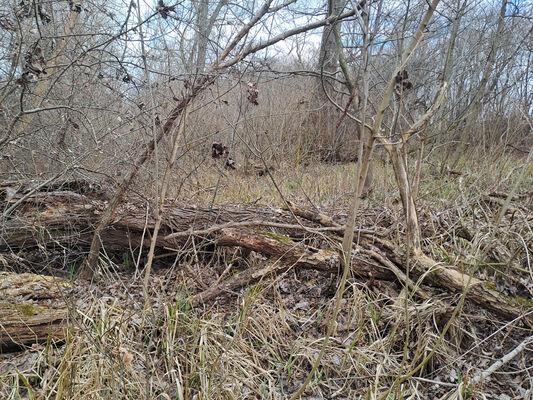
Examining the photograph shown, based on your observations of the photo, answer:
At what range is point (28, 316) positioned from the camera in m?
2.10

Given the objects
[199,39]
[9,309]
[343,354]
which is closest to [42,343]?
[9,309]

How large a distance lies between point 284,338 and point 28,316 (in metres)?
1.62

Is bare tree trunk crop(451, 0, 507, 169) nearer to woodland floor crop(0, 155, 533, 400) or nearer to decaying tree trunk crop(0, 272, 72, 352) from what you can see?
woodland floor crop(0, 155, 533, 400)

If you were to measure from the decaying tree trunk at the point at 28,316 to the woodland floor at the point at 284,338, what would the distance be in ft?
0.26

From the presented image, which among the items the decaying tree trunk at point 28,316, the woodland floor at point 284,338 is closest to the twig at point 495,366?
the woodland floor at point 284,338

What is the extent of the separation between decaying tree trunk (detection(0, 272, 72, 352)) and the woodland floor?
0.08 metres

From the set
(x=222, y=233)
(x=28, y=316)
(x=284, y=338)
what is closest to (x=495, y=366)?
(x=284, y=338)

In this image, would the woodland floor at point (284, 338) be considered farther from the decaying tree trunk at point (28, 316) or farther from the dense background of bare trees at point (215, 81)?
the dense background of bare trees at point (215, 81)

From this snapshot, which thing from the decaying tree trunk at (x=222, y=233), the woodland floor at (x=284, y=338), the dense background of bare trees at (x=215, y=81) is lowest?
the woodland floor at (x=284, y=338)

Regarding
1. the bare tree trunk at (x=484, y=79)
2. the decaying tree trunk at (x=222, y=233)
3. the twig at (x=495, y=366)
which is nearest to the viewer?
the twig at (x=495, y=366)

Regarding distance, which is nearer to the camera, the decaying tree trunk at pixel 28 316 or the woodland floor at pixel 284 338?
the woodland floor at pixel 284 338

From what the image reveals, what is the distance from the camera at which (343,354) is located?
6.91ft

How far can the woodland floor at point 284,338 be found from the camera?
1.86 m

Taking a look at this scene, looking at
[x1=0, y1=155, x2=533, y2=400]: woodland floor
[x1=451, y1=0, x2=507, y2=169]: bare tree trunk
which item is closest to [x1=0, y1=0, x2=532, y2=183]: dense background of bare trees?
[x1=451, y1=0, x2=507, y2=169]: bare tree trunk
